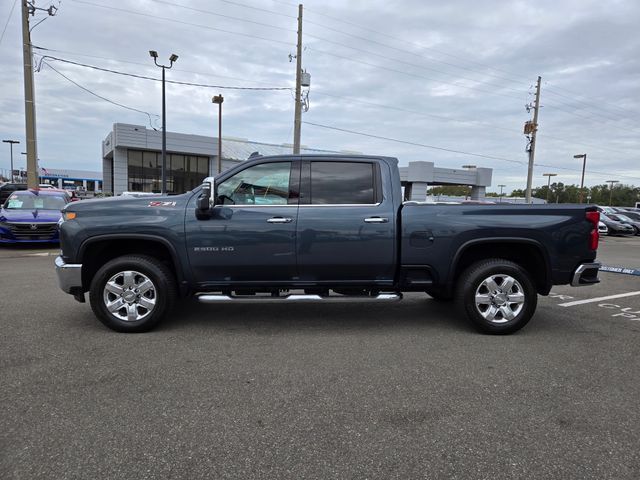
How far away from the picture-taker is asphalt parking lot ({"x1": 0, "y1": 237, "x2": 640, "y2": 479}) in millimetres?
2553

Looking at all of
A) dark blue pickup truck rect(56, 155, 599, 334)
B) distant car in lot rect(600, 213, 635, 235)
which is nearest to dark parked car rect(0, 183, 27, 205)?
dark blue pickup truck rect(56, 155, 599, 334)

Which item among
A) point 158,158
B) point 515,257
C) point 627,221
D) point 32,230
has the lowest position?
point 32,230

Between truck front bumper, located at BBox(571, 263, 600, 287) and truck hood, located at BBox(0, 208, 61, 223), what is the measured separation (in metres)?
12.3

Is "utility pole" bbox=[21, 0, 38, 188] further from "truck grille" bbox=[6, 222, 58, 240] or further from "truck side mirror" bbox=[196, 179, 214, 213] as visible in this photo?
"truck side mirror" bbox=[196, 179, 214, 213]

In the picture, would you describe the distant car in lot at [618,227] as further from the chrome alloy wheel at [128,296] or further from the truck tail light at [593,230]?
the chrome alloy wheel at [128,296]

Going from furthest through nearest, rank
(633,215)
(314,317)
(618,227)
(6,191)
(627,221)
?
1. (633,215)
2. (627,221)
3. (618,227)
4. (6,191)
5. (314,317)

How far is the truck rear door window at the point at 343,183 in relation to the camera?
16.2 ft

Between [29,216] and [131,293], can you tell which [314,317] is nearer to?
[131,293]

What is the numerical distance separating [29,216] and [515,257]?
12238 millimetres

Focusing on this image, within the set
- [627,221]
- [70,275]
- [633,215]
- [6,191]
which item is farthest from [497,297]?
[633,215]

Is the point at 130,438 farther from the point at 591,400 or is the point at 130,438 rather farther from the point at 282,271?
the point at 591,400

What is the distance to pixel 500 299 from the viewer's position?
4898 mm

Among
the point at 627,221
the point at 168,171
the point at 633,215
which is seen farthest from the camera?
the point at 168,171

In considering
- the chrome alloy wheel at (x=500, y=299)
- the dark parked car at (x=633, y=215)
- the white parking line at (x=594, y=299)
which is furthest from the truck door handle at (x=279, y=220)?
the dark parked car at (x=633, y=215)
